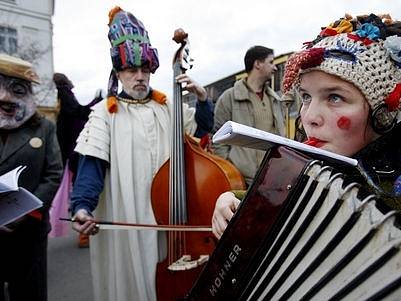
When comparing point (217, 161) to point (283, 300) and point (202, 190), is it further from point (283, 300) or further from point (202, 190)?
point (283, 300)

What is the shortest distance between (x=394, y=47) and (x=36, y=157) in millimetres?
1519

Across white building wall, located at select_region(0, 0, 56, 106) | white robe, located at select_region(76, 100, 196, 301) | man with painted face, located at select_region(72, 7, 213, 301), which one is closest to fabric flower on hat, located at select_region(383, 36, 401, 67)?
man with painted face, located at select_region(72, 7, 213, 301)

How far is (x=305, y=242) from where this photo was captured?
583mm

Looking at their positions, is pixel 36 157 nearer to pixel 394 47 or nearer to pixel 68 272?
pixel 394 47

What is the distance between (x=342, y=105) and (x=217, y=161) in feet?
2.72

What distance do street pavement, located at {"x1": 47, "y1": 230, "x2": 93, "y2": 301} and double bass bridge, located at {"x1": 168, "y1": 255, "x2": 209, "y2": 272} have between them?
4.60 ft

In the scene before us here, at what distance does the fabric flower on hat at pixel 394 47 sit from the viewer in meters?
0.80

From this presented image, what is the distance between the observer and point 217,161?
5.22 feet

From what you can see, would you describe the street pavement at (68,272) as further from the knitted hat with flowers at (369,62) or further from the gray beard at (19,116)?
the knitted hat with flowers at (369,62)

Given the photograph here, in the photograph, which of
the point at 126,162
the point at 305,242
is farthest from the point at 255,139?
the point at 126,162

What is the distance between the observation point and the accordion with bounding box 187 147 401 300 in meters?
0.51

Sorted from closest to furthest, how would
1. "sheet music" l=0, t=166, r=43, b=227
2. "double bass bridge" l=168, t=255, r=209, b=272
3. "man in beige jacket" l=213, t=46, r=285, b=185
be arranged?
"sheet music" l=0, t=166, r=43, b=227
"double bass bridge" l=168, t=255, r=209, b=272
"man in beige jacket" l=213, t=46, r=285, b=185

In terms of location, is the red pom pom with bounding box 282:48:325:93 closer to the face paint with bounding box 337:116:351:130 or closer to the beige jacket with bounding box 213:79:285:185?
the face paint with bounding box 337:116:351:130

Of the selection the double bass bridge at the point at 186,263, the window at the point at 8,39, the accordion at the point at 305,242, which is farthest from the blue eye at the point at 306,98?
the window at the point at 8,39
